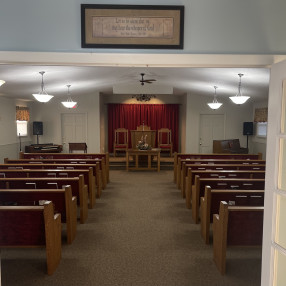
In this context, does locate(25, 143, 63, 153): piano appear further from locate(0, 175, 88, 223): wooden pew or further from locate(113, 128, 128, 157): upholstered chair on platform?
locate(0, 175, 88, 223): wooden pew

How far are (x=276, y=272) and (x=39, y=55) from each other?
181 cm

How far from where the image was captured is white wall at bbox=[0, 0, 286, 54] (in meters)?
1.48

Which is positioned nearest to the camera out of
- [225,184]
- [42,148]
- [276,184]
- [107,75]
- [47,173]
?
[276,184]

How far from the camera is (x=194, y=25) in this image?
1519mm

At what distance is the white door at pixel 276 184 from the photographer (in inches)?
55.3

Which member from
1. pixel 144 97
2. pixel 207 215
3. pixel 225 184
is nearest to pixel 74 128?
pixel 144 97

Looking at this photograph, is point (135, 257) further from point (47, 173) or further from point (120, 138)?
point (120, 138)

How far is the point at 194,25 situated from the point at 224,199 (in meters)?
2.43

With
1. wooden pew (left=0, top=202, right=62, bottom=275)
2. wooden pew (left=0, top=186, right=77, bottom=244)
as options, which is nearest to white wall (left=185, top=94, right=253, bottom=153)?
wooden pew (left=0, top=186, right=77, bottom=244)

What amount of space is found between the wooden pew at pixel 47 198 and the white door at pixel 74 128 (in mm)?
7364

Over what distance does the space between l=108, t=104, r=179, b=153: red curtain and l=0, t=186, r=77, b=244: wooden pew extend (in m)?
8.46

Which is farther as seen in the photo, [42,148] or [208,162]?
[42,148]

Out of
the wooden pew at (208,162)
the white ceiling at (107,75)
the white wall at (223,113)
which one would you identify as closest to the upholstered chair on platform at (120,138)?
the white wall at (223,113)

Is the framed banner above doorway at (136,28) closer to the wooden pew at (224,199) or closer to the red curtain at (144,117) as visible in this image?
the wooden pew at (224,199)
